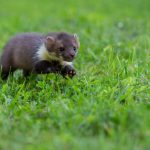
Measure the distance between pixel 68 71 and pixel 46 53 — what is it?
484mm

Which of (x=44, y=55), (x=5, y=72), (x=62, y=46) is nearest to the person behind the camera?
(x=62, y=46)

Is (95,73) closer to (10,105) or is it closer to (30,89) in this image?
(30,89)

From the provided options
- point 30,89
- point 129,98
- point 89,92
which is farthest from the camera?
point 30,89

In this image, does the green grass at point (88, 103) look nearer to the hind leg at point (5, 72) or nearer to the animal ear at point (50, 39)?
the hind leg at point (5, 72)

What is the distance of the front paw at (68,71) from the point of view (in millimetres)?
7852

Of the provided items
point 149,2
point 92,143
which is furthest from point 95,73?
point 149,2

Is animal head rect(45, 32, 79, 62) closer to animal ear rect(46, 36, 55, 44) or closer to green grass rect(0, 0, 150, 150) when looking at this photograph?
animal ear rect(46, 36, 55, 44)

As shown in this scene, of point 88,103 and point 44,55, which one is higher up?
point 44,55

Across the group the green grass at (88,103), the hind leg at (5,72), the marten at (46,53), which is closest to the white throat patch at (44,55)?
the marten at (46,53)

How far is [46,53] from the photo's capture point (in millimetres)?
8102

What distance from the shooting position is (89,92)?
265 inches

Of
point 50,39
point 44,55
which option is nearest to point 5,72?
point 44,55

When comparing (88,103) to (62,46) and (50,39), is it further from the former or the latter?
(50,39)

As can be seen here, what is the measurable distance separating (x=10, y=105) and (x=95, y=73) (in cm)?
196
